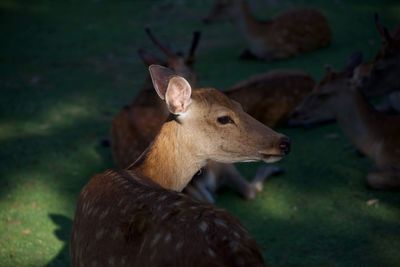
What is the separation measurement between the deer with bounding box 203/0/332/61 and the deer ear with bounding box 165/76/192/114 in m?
6.00

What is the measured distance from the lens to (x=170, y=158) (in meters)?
3.68

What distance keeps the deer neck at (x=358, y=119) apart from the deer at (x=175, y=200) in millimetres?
2300

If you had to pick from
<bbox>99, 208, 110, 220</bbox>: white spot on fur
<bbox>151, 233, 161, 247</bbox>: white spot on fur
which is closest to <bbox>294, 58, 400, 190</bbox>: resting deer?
<bbox>99, 208, 110, 220</bbox>: white spot on fur

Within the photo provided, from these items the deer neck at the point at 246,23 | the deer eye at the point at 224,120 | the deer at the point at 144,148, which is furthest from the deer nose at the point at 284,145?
the deer neck at the point at 246,23

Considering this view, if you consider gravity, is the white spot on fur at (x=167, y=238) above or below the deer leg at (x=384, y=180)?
above

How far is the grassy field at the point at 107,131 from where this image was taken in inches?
190

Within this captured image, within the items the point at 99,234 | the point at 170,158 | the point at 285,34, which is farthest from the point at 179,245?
the point at 285,34

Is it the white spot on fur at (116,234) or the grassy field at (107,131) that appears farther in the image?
the grassy field at (107,131)

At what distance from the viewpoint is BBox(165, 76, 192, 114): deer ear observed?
11.5 ft

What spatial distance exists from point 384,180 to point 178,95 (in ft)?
7.89

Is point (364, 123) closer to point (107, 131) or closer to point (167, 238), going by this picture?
point (107, 131)

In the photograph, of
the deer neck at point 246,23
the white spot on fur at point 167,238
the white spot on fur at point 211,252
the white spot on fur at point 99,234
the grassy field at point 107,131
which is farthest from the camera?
the deer neck at point 246,23

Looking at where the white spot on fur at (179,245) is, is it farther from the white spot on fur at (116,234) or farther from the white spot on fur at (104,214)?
the white spot on fur at (104,214)

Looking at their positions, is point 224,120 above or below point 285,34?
above
